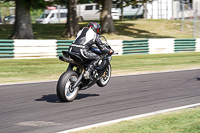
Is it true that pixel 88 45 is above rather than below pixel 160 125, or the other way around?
above

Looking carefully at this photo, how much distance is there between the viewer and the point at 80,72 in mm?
6984

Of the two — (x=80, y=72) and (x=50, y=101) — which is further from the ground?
(x=80, y=72)

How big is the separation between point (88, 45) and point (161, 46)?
14.8 m

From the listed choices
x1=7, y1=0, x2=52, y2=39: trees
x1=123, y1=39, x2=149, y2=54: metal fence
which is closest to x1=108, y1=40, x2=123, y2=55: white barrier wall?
x1=123, y1=39, x2=149, y2=54: metal fence

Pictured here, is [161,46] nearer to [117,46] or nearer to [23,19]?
[117,46]

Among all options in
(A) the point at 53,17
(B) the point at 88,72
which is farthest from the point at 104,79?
(A) the point at 53,17

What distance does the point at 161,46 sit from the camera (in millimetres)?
21125

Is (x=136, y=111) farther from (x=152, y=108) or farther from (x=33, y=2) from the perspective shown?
(x=33, y=2)

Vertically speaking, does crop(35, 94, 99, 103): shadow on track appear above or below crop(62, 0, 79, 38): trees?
below

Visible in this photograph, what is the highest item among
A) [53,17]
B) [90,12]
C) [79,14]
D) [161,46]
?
[90,12]

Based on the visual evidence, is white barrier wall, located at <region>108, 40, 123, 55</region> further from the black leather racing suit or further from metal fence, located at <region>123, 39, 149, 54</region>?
the black leather racing suit

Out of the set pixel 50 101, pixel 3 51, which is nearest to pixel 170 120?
pixel 50 101

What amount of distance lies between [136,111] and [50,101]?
197 centimetres

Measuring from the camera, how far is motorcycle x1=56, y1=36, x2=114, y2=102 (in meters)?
6.46
